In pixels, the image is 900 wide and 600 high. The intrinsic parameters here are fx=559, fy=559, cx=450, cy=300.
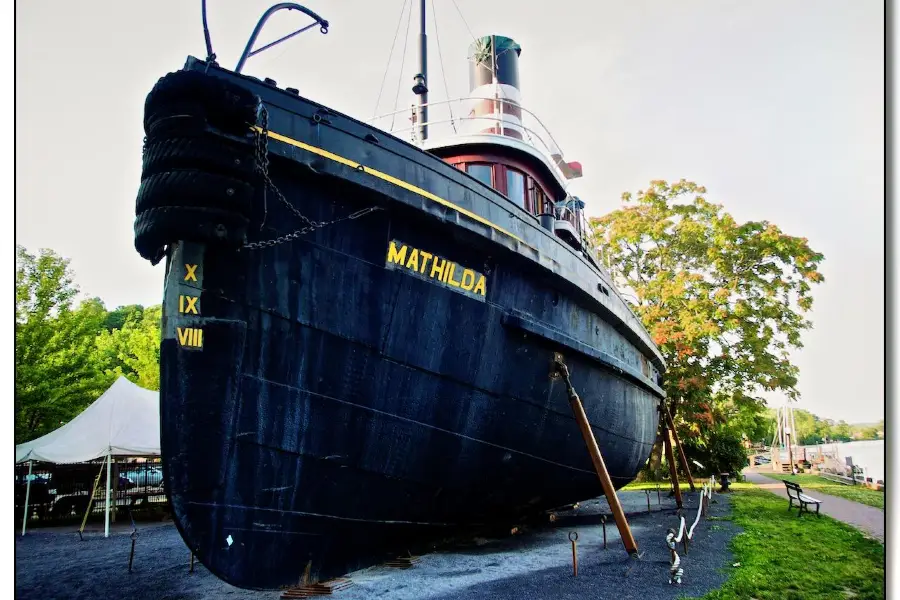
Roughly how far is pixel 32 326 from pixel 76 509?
7.20 m

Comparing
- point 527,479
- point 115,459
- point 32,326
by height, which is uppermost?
point 32,326

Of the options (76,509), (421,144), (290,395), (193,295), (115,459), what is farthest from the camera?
(76,509)

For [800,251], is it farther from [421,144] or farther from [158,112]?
[158,112]

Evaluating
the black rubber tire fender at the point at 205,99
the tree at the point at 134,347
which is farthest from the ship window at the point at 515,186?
the tree at the point at 134,347

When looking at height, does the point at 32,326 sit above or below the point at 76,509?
above

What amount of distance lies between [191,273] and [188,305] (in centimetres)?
22

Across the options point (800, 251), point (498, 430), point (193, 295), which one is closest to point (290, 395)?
point (193, 295)

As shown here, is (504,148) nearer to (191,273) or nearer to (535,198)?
(535,198)

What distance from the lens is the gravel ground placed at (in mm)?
4500

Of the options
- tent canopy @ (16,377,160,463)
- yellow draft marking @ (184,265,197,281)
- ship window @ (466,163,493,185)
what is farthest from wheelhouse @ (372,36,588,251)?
tent canopy @ (16,377,160,463)

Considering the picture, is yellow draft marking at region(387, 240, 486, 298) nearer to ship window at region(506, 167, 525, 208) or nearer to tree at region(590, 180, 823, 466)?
ship window at region(506, 167, 525, 208)

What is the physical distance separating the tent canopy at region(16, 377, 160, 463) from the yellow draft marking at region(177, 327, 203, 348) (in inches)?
254

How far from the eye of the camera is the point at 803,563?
203 inches

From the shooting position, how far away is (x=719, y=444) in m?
16.3
